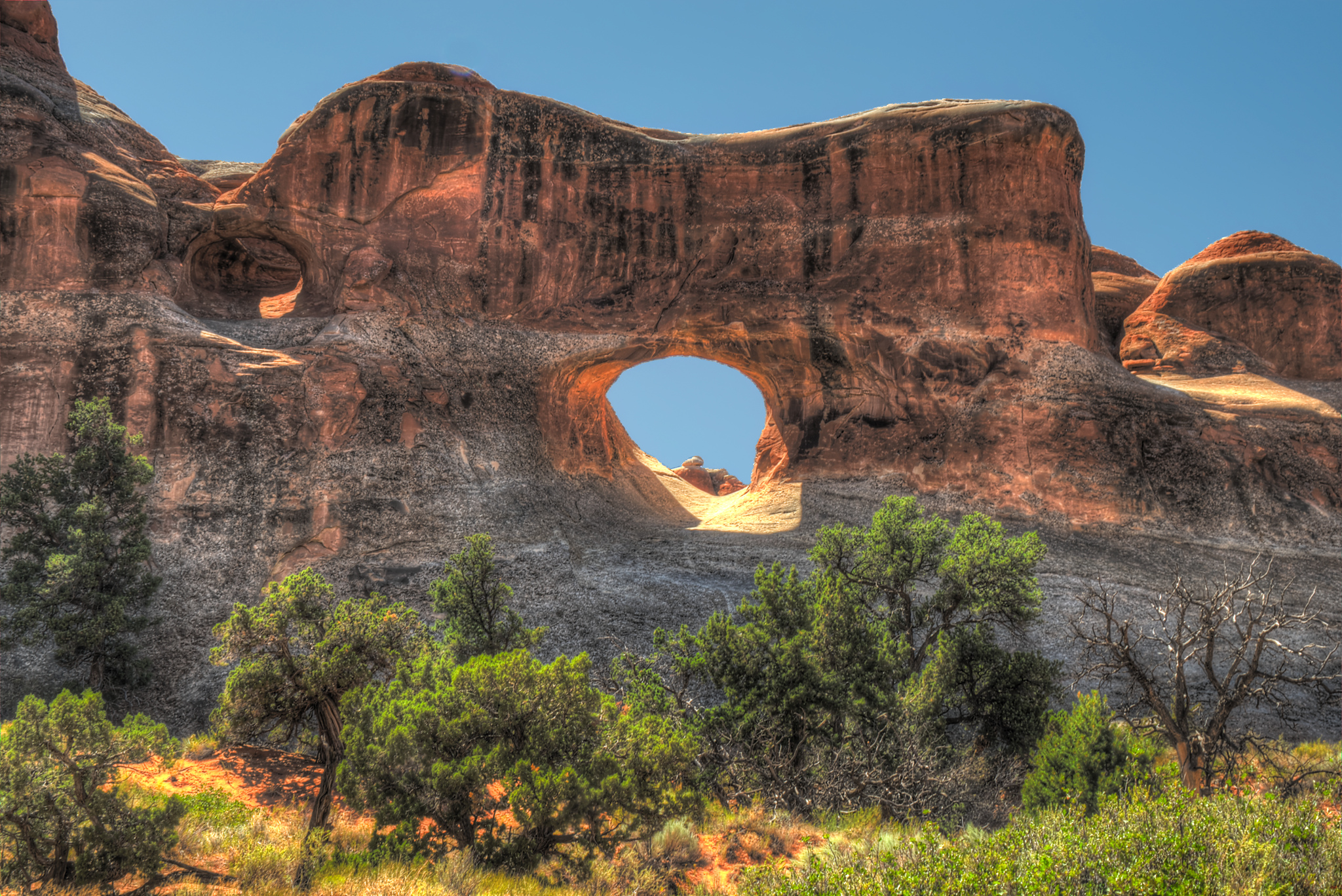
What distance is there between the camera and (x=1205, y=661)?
1162 centimetres

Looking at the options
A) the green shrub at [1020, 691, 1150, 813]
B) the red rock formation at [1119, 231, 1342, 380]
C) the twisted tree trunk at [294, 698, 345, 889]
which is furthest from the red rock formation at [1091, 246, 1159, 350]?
the twisted tree trunk at [294, 698, 345, 889]

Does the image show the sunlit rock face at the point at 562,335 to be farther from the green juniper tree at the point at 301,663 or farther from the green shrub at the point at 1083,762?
the green juniper tree at the point at 301,663

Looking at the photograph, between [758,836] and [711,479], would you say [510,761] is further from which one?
[711,479]

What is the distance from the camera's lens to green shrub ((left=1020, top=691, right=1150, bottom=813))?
11852mm

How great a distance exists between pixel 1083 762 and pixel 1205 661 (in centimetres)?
230

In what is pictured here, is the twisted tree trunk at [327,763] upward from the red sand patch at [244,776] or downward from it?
upward

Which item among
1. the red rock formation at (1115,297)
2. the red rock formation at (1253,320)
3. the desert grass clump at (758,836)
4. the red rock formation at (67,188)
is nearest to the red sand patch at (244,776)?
the desert grass clump at (758,836)

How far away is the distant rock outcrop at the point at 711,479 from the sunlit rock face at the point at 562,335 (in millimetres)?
30776

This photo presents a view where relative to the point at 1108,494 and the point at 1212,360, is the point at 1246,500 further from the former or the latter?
the point at 1212,360

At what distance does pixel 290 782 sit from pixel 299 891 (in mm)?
5582

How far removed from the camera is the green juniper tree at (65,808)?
8.23m

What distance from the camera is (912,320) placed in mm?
23734

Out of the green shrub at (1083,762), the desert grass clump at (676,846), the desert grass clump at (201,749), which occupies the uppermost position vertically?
the green shrub at (1083,762)

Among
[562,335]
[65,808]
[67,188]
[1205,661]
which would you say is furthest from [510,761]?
[67,188]
